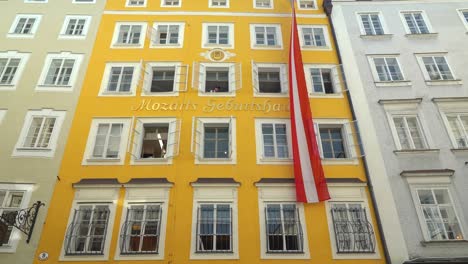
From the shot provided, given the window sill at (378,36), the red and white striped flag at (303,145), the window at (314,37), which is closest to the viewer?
the red and white striped flag at (303,145)

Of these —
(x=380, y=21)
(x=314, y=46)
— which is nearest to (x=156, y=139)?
(x=314, y=46)

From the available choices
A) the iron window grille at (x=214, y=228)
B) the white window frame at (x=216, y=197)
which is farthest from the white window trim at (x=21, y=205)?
the iron window grille at (x=214, y=228)

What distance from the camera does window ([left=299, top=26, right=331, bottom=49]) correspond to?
20606 millimetres

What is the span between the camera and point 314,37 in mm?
21062

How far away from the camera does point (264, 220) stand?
15.0 m

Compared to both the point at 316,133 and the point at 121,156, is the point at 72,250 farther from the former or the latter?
the point at 316,133

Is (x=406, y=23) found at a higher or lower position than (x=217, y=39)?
higher

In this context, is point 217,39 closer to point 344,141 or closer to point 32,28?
point 344,141

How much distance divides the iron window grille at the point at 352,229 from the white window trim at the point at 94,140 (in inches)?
366

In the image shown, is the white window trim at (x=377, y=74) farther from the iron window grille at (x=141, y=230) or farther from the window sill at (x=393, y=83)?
the iron window grille at (x=141, y=230)

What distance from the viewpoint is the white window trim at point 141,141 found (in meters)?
16.4

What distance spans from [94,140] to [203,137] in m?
4.90

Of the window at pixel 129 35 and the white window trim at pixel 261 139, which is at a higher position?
the window at pixel 129 35

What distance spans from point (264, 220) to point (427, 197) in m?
6.84
